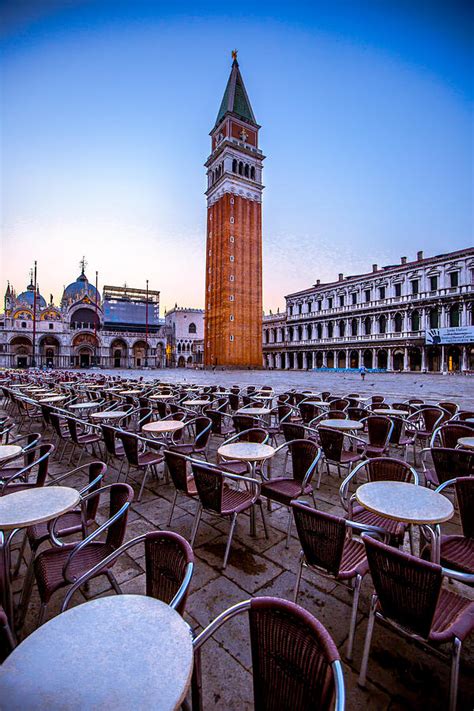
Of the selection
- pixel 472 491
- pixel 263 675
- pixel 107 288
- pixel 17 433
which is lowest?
pixel 17 433

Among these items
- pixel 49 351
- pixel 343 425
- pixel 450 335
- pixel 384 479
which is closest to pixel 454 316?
pixel 450 335

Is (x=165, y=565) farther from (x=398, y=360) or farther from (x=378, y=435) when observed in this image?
(x=398, y=360)

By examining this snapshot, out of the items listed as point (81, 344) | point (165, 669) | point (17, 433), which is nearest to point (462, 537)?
point (165, 669)

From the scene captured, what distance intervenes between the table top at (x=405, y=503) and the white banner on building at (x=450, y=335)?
118 feet

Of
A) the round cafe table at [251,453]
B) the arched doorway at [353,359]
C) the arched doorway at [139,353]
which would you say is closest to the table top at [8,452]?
the round cafe table at [251,453]

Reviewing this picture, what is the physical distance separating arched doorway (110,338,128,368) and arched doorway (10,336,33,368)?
1234 centimetres

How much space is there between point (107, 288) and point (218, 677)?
69547mm

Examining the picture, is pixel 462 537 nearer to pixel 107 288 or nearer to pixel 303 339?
pixel 303 339

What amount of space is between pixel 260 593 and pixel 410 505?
1263 millimetres

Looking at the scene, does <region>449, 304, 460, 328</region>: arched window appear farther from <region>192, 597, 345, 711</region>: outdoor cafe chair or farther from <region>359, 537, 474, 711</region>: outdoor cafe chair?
<region>192, 597, 345, 711</region>: outdoor cafe chair

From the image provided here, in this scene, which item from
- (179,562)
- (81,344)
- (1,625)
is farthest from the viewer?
(81,344)

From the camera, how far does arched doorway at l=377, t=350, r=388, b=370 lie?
4134cm

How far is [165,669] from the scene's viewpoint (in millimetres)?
1140

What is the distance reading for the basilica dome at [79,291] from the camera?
5870 centimetres
